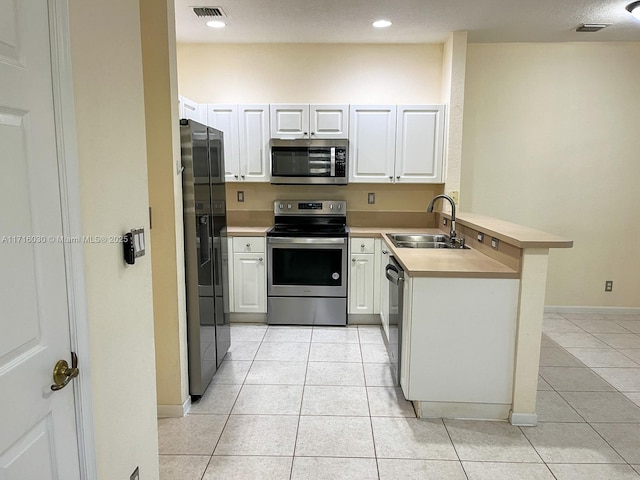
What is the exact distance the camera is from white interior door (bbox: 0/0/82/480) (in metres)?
0.96

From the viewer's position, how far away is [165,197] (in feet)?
7.95

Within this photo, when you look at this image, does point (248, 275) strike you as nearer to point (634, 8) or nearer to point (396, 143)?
point (396, 143)

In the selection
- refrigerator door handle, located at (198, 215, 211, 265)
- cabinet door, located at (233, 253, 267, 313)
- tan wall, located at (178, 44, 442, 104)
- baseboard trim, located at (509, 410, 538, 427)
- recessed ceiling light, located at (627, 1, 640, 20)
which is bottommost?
baseboard trim, located at (509, 410, 538, 427)

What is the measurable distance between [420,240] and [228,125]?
7.03 ft

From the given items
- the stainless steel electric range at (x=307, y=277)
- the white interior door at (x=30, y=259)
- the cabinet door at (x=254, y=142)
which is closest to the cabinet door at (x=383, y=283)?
the stainless steel electric range at (x=307, y=277)

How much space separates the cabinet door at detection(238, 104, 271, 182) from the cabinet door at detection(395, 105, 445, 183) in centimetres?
129

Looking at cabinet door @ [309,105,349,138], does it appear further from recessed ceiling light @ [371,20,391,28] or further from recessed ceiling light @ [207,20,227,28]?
recessed ceiling light @ [207,20,227,28]

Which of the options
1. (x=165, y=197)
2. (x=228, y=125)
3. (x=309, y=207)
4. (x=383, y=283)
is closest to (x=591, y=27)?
(x=383, y=283)

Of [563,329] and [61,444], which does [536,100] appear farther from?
[61,444]

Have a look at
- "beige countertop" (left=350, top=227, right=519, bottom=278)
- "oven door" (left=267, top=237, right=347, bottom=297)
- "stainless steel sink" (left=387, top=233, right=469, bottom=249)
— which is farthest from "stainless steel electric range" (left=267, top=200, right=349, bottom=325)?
"beige countertop" (left=350, top=227, right=519, bottom=278)

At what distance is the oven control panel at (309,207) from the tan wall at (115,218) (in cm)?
291

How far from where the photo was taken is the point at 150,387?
173 cm

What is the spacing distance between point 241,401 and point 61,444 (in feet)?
5.55

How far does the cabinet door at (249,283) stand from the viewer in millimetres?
4129
